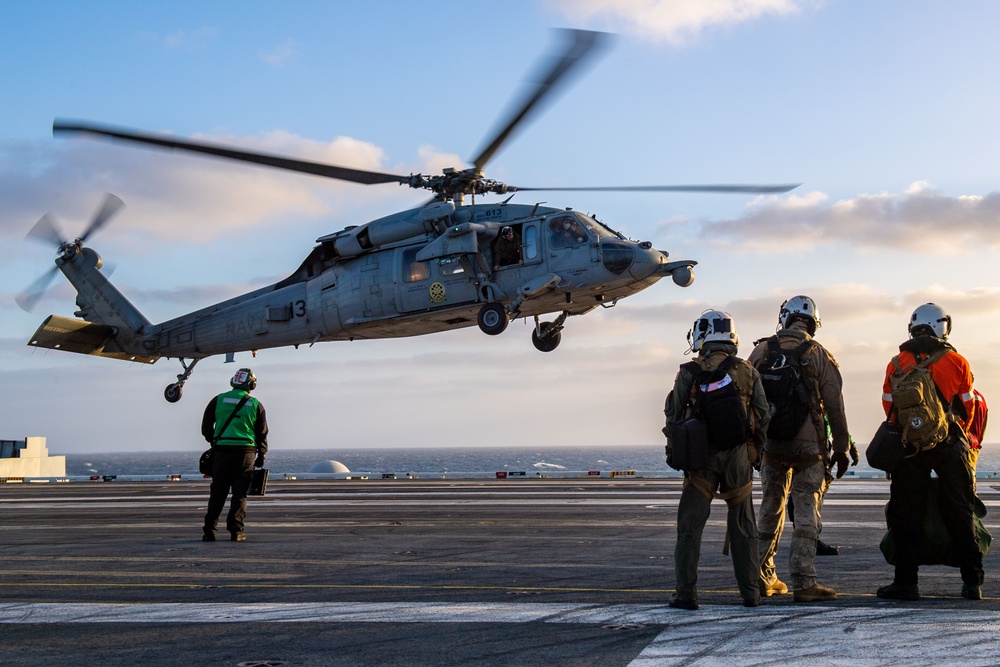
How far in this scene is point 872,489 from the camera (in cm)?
2122

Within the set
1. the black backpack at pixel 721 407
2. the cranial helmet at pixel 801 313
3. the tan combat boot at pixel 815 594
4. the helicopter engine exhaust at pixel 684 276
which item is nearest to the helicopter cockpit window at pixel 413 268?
the helicopter engine exhaust at pixel 684 276

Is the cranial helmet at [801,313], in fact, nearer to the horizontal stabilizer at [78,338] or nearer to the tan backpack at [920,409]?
the tan backpack at [920,409]

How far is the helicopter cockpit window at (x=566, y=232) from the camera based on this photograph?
21500mm

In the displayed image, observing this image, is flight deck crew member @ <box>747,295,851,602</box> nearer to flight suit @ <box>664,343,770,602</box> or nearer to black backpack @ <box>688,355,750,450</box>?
flight suit @ <box>664,343,770,602</box>

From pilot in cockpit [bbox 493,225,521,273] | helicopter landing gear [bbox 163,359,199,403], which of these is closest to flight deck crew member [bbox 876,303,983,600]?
pilot in cockpit [bbox 493,225,521,273]

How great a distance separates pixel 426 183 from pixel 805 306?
49.5 ft

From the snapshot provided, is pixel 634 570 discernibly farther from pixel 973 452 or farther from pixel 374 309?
pixel 374 309

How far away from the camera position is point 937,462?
760 centimetres

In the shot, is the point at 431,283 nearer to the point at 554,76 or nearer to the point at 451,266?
the point at 451,266

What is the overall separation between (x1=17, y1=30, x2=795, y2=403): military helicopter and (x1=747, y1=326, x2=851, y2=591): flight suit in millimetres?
11189

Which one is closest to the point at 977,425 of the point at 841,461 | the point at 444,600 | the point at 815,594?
the point at 841,461

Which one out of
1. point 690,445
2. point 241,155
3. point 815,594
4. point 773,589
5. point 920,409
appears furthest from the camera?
point 241,155

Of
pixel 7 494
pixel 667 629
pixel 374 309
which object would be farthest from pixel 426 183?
pixel 667 629

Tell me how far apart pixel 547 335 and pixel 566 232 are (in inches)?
112
